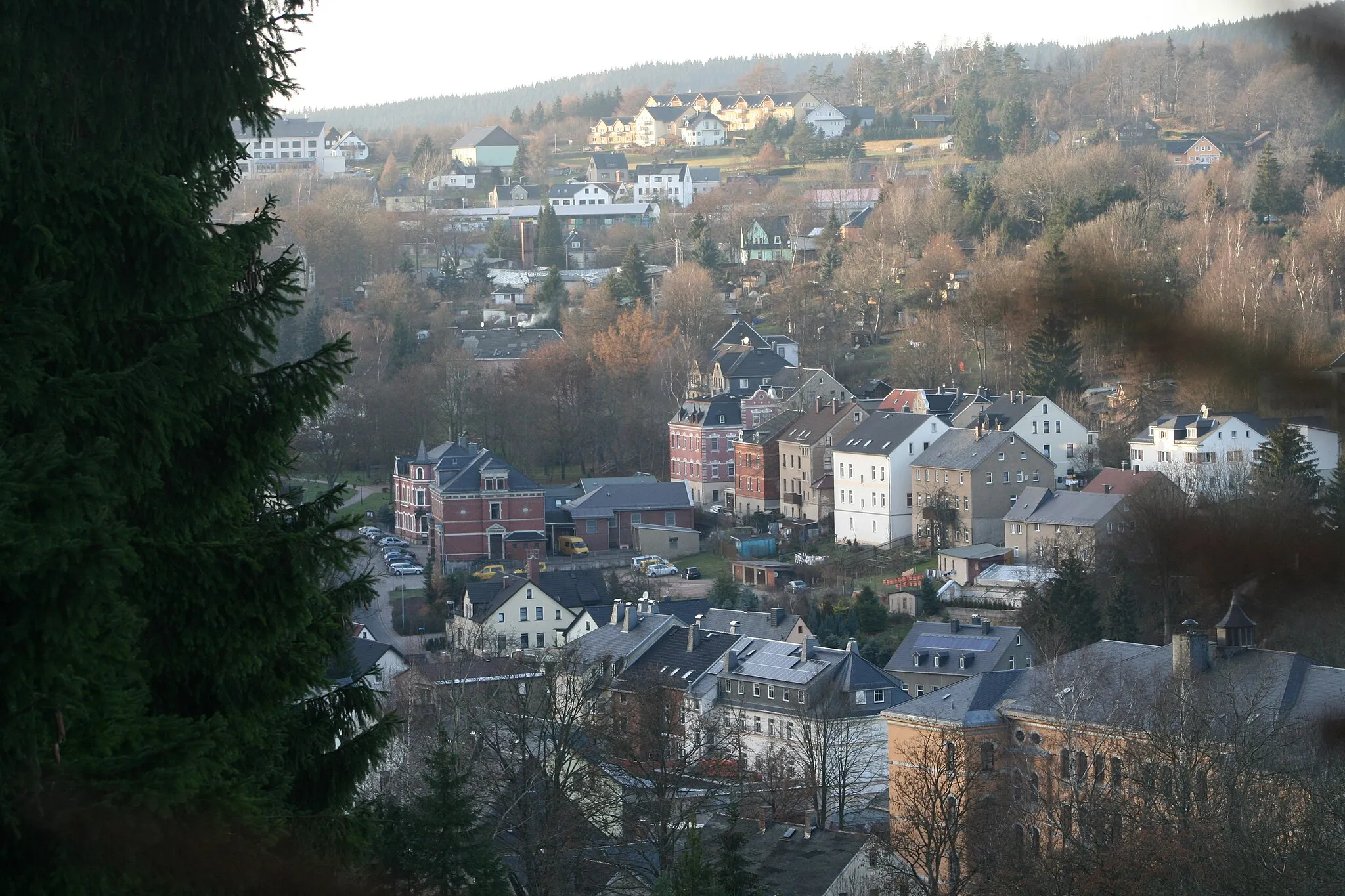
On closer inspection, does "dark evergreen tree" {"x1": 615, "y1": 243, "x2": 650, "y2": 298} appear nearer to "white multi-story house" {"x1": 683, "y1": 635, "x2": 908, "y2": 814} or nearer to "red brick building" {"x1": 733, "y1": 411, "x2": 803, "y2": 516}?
"red brick building" {"x1": 733, "y1": 411, "x2": 803, "y2": 516}

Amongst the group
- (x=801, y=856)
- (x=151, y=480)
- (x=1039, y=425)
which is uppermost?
(x=151, y=480)

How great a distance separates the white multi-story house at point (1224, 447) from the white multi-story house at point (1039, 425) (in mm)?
10924

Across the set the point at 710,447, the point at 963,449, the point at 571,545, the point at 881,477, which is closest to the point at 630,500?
the point at 571,545

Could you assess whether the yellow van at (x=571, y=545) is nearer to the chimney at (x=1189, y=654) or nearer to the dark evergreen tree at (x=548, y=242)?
the chimney at (x=1189, y=654)

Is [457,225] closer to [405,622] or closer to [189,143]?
[405,622]

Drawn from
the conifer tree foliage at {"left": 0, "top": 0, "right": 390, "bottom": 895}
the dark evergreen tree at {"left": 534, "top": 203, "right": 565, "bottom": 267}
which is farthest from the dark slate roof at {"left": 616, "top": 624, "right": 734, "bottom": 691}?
the dark evergreen tree at {"left": 534, "top": 203, "right": 565, "bottom": 267}

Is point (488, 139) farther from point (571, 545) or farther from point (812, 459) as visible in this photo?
point (812, 459)

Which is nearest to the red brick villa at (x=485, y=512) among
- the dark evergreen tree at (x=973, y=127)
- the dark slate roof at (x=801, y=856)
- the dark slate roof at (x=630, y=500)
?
the dark slate roof at (x=630, y=500)

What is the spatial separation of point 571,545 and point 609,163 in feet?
183

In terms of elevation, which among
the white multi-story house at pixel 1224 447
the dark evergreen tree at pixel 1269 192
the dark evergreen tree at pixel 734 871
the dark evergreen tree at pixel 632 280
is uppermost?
the dark evergreen tree at pixel 1269 192

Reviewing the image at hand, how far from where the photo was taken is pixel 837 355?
152 ft

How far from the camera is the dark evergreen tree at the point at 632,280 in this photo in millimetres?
58969

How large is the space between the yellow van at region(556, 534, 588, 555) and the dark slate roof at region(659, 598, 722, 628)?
7.96 meters

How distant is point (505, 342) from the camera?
188ft
